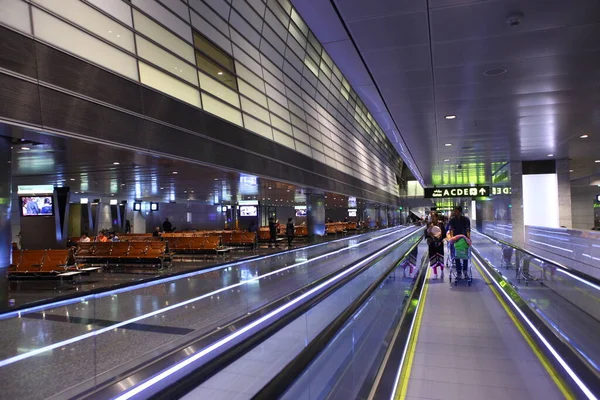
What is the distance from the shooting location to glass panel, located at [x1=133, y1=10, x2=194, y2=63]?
35.5 feet

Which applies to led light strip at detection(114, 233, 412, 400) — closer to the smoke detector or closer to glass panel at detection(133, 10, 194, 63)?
the smoke detector

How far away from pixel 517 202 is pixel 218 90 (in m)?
15.7

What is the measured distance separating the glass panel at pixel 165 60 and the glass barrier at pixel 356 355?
26.0 ft

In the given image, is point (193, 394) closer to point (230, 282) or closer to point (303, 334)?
point (303, 334)

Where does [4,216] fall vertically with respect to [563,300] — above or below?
above

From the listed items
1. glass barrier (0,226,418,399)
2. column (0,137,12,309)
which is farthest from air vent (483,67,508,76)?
column (0,137,12,309)

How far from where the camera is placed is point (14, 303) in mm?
9602

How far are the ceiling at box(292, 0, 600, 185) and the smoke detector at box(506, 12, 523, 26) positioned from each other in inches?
1.9

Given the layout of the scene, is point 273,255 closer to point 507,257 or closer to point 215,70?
point 215,70

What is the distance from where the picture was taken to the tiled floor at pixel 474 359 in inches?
220

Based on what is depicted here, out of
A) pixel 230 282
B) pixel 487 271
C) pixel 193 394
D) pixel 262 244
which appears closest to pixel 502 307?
pixel 487 271

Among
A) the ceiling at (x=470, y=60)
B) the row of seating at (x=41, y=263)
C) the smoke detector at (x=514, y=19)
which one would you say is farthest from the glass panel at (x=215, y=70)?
the smoke detector at (x=514, y=19)

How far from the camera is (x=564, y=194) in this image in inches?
787

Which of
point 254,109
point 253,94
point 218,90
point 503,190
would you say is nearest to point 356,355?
point 218,90
